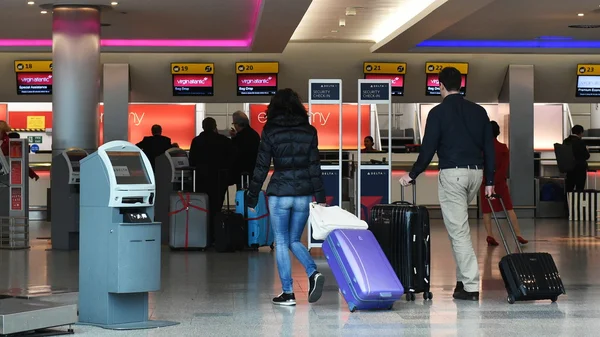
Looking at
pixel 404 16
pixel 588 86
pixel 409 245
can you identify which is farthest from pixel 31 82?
pixel 409 245

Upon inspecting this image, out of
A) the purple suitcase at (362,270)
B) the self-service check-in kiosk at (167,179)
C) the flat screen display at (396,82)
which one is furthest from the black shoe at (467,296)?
the flat screen display at (396,82)

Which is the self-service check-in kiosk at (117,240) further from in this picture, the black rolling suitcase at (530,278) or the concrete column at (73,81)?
the concrete column at (73,81)

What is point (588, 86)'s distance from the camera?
19.6m

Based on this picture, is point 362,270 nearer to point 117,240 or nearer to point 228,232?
point 117,240

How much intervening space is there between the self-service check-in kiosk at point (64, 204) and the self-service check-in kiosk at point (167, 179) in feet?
4.31

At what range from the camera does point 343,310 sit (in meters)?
7.21

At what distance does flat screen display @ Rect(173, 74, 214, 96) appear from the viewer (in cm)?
1878

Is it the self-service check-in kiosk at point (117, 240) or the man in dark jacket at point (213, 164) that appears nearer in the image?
the self-service check-in kiosk at point (117, 240)

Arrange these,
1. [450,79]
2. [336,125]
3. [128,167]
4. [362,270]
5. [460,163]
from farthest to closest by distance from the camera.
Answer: [336,125] < [450,79] < [460,163] < [362,270] < [128,167]

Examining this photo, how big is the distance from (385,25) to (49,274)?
27.3ft

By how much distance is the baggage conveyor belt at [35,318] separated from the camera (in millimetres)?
5797

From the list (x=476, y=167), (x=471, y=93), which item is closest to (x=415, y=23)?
(x=471, y=93)

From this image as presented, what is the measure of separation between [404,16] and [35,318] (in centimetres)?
1022

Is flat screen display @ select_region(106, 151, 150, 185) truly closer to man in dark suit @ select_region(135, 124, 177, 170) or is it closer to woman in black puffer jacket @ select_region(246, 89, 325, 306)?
woman in black puffer jacket @ select_region(246, 89, 325, 306)
